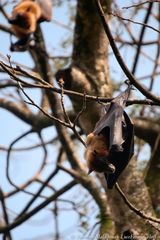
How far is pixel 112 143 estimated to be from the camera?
350 centimetres

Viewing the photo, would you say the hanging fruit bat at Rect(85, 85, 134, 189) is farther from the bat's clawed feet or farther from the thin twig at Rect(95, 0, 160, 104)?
the thin twig at Rect(95, 0, 160, 104)

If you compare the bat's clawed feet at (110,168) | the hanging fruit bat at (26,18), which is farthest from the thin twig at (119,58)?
the hanging fruit bat at (26,18)

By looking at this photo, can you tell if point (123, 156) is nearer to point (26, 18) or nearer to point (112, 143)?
point (112, 143)

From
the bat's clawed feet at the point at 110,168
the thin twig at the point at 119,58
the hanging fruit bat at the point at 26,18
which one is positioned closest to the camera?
the thin twig at the point at 119,58

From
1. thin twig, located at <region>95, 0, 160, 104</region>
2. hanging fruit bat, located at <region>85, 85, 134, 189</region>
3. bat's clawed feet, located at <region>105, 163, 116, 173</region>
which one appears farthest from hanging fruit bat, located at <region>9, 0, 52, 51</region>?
thin twig, located at <region>95, 0, 160, 104</region>

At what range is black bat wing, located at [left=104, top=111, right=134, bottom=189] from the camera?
3571 millimetres

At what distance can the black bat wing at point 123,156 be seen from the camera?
141 inches

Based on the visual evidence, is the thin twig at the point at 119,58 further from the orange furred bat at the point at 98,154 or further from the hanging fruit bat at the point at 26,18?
the hanging fruit bat at the point at 26,18

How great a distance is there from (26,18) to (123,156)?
338 centimetres

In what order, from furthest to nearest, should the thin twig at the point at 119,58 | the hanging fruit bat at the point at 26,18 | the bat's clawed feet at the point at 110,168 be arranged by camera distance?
the hanging fruit bat at the point at 26,18
the bat's clawed feet at the point at 110,168
the thin twig at the point at 119,58

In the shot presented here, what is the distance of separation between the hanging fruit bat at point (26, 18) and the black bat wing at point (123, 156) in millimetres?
2903

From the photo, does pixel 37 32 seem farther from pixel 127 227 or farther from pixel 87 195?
pixel 127 227

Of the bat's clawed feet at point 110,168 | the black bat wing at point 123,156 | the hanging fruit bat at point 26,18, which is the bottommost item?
the bat's clawed feet at point 110,168

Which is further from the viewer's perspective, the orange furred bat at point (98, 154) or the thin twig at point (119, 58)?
the orange furred bat at point (98, 154)
